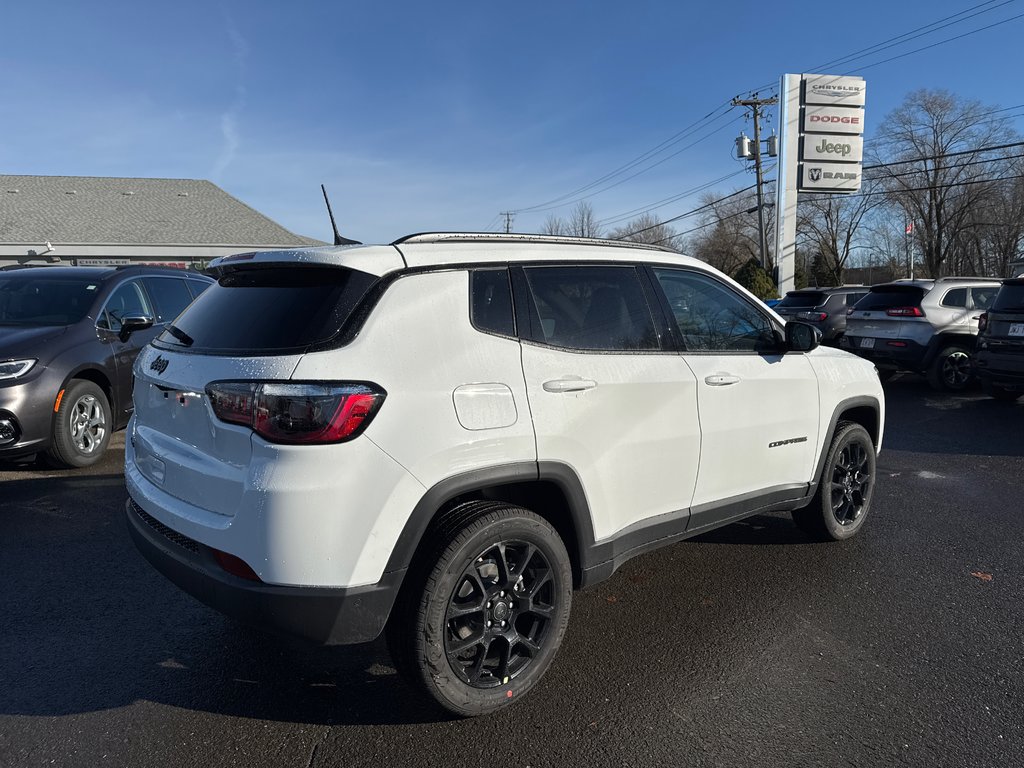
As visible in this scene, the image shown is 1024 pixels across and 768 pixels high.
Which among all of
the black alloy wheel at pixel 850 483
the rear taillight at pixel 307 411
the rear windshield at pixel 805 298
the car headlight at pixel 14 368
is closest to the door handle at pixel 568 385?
the rear taillight at pixel 307 411

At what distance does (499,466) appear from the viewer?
8.51ft

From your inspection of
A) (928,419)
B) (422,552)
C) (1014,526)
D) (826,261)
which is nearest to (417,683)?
(422,552)

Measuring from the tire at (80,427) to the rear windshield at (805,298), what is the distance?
1344 cm

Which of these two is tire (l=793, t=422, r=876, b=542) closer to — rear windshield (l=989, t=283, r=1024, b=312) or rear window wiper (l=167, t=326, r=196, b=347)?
rear window wiper (l=167, t=326, r=196, b=347)

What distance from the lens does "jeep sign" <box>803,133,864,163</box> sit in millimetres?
27234

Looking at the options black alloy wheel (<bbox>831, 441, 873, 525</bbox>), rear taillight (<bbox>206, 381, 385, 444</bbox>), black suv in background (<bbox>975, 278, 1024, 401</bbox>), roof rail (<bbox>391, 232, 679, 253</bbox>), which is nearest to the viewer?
rear taillight (<bbox>206, 381, 385, 444</bbox>)

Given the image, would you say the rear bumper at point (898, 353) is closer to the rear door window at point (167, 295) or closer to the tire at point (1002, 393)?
the tire at point (1002, 393)

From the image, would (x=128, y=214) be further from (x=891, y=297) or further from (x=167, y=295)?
(x=891, y=297)

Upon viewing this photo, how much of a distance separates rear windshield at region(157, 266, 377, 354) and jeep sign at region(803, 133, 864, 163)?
28.7 metres

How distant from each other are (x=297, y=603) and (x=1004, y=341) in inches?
359

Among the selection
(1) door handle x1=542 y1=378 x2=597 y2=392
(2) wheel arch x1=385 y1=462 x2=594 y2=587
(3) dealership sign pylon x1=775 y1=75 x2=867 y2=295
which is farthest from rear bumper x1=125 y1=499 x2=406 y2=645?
(3) dealership sign pylon x1=775 y1=75 x2=867 y2=295

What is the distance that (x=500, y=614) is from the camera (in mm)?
2727

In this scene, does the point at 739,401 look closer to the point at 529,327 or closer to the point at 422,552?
the point at 529,327

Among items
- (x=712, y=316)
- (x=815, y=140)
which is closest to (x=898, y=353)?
(x=712, y=316)
